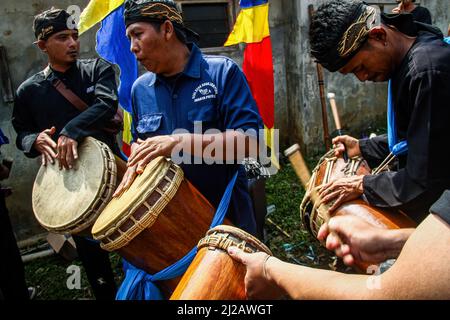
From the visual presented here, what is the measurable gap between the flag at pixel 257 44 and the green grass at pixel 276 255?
0.81m

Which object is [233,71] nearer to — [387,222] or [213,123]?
[213,123]

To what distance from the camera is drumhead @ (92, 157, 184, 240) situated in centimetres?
178

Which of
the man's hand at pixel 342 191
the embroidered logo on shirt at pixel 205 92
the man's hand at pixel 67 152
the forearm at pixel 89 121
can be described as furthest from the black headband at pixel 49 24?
the man's hand at pixel 342 191

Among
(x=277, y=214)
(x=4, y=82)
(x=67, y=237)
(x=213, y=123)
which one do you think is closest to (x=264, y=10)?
(x=277, y=214)

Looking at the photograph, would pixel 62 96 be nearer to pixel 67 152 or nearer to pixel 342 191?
pixel 67 152

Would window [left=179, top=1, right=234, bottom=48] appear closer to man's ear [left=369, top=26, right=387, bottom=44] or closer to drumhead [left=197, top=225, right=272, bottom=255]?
man's ear [left=369, top=26, right=387, bottom=44]

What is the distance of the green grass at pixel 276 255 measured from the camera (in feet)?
13.2

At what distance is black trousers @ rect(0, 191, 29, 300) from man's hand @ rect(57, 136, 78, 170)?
1.09m

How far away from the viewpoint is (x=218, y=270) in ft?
4.92

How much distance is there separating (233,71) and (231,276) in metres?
1.27

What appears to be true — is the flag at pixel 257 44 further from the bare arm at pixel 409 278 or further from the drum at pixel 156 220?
the bare arm at pixel 409 278

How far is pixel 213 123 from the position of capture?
224 cm

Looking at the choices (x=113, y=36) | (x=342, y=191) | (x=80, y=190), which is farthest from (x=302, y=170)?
(x=113, y=36)
